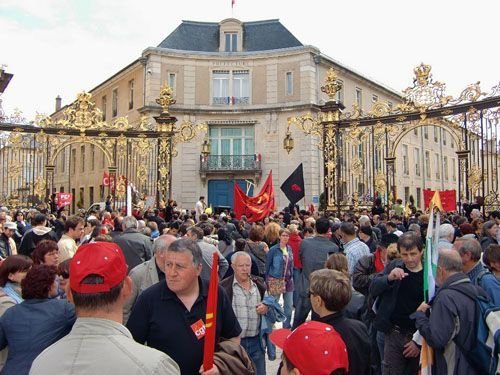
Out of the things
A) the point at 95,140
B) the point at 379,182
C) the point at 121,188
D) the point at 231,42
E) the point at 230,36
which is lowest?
the point at 121,188

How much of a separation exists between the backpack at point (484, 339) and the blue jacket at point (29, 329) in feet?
9.47

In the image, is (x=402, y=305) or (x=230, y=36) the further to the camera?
(x=230, y=36)

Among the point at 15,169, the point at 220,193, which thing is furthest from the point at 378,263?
the point at 220,193

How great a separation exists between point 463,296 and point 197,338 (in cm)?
203

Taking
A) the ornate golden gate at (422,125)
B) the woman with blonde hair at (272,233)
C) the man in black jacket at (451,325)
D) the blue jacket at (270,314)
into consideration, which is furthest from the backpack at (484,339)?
the ornate golden gate at (422,125)

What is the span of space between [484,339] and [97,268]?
2.85 metres

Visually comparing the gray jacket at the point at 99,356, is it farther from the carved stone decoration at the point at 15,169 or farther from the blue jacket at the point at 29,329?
the carved stone decoration at the point at 15,169

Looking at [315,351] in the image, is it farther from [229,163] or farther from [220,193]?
[220,193]

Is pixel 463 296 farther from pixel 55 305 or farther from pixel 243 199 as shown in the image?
pixel 243 199

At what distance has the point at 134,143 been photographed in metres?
17.8

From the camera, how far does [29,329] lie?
336 centimetres

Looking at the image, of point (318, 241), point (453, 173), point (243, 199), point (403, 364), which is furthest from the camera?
point (453, 173)

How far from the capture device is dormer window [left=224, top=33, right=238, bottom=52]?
32.2 metres

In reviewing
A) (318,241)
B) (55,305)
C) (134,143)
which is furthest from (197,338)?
(134,143)
